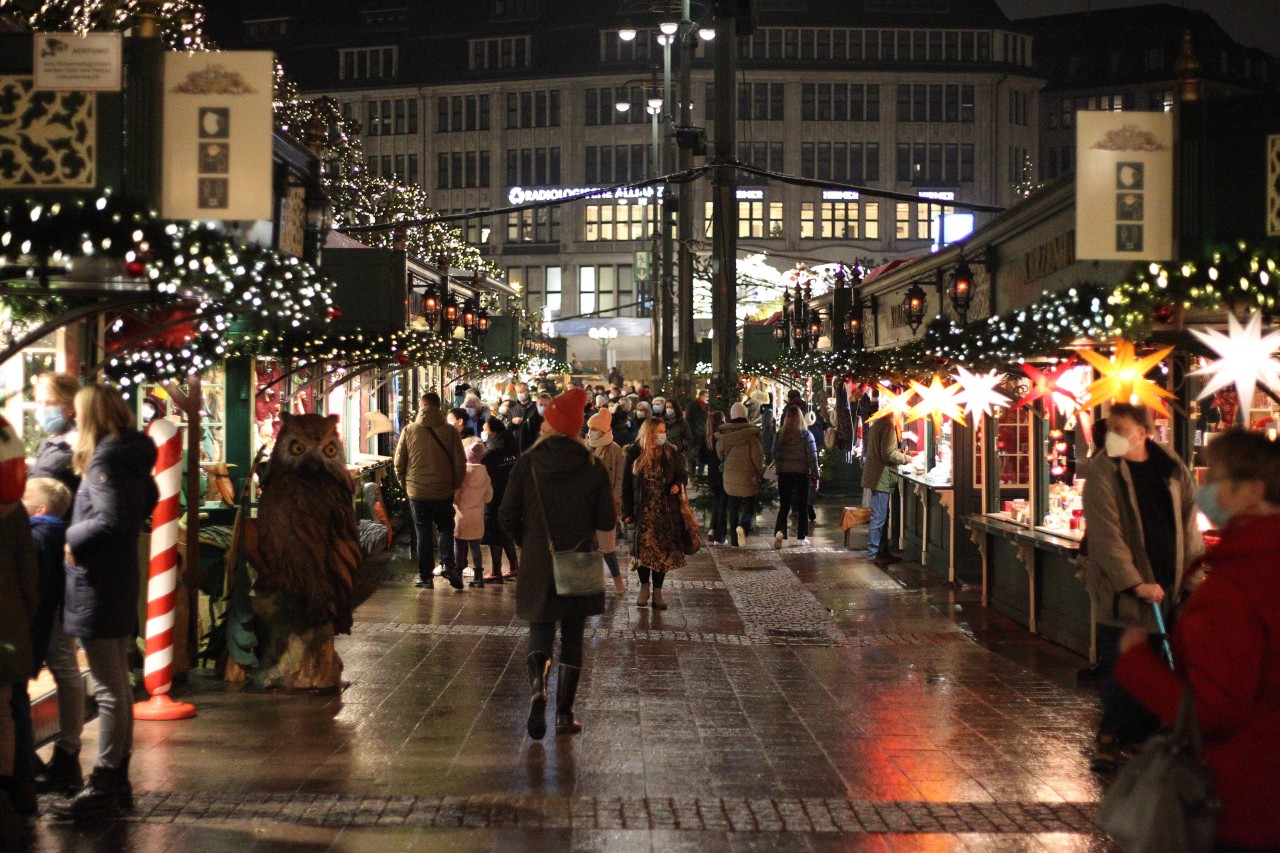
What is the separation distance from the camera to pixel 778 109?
81.6m

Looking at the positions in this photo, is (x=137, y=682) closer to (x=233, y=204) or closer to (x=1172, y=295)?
(x=233, y=204)

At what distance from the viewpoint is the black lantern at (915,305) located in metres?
17.7

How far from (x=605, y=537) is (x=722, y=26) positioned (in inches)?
353

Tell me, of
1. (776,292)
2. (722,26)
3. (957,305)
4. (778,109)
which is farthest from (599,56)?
(957,305)

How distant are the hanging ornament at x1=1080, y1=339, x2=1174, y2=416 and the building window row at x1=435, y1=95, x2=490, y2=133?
75724mm

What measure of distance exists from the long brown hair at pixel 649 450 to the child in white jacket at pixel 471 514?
2.01 metres

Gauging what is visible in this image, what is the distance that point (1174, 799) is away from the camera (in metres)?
3.47

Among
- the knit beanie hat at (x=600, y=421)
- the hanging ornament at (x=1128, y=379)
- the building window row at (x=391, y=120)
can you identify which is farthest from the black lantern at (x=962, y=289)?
the building window row at (x=391, y=120)

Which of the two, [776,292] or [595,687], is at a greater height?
[776,292]

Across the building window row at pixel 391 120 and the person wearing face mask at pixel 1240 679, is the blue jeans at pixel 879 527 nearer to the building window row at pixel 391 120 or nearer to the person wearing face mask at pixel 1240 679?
the person wearing face mask at pixel 1240 679

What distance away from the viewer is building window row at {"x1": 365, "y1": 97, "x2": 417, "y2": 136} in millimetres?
84188

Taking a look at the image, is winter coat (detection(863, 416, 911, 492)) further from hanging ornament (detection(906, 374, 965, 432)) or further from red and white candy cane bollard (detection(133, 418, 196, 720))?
red and white candy cane bollard (detection(133, 418, 196, 720))

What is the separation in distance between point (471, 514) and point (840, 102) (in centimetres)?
6959

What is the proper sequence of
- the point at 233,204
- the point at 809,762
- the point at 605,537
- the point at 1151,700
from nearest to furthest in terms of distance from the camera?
the point at 1151,700, the point at 809,762, the point at 233,204, the point at 605,537
